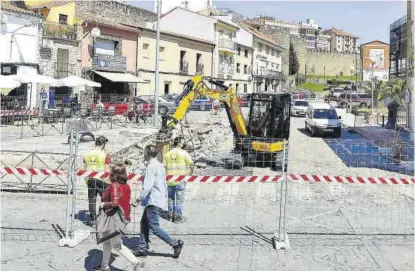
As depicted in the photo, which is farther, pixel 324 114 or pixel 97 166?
pixel 324 114

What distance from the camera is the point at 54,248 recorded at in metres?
7.88

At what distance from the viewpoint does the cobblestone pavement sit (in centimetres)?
742

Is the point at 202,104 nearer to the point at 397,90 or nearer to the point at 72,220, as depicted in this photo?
the point at 397,90

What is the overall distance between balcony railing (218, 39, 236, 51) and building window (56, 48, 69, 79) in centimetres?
2335

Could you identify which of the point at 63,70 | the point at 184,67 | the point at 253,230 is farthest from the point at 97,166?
the point at 184,67

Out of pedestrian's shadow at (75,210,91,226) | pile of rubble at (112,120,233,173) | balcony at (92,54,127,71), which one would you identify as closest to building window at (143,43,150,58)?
balcony at (92,54,127,71)

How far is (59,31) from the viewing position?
3159 cm

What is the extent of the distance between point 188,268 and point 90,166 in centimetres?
283

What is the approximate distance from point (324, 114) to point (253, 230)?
20.2 meters

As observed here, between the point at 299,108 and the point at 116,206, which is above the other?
the point at 299,108

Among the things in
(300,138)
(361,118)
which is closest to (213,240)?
(300,138)

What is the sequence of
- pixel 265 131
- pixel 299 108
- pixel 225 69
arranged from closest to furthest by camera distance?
pixel 265 131, pixel 299 108, pixel 225 69

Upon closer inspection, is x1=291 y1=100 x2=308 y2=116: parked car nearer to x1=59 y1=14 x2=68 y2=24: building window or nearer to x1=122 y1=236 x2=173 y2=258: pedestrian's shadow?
x1=59 y1=14 x2=68 y2=24: building window

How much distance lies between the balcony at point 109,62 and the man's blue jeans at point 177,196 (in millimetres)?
25671
